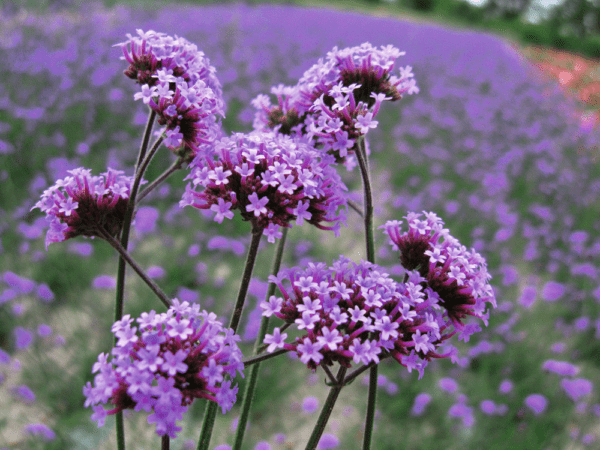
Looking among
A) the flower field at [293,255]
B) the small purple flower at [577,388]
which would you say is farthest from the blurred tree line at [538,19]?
the small purple flower at [577,388]

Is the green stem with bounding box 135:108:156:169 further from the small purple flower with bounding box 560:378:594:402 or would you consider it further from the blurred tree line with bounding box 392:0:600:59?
the blurred tree line with bounding box 392:0:600:59

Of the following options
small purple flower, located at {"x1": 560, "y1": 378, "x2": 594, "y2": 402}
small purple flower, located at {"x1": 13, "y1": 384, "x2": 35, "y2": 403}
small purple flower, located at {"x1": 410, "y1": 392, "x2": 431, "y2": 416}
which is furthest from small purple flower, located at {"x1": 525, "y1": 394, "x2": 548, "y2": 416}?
small purple flower, located at {"x1": 13, "y1": 384, "x2": 35, "y2": 403}

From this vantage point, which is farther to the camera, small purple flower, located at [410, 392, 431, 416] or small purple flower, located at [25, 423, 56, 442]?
small purple flower, located at [410, 392, 431, 416]

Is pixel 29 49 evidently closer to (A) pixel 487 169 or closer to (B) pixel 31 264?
(B) pixel 31 264

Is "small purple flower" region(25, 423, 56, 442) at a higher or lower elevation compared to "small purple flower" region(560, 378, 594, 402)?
lower

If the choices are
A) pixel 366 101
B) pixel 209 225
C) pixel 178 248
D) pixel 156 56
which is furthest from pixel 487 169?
pixel 156 56

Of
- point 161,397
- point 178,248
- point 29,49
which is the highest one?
point 29,49

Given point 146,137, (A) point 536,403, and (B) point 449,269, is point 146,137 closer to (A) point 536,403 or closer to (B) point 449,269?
(B) point 449,269
